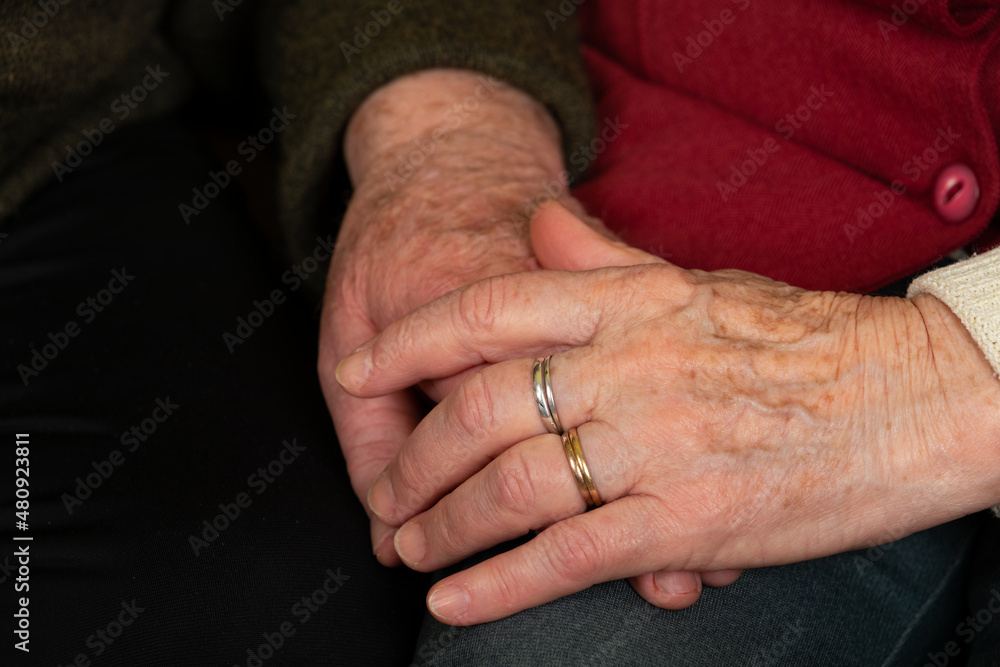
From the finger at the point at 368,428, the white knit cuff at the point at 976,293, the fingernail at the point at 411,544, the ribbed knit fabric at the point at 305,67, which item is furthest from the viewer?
the ribbed knit fabric at the point at 305,67

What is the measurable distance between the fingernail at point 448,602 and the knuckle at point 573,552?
0.29 feet

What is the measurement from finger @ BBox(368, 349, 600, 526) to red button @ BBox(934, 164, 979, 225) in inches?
16.7

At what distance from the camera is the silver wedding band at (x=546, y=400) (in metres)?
0.66

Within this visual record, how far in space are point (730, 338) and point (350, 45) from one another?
2.14ft

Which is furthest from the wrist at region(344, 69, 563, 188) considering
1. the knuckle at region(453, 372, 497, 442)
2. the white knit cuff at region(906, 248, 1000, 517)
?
the white knit cuff at region(906, 248, 1000, 517)

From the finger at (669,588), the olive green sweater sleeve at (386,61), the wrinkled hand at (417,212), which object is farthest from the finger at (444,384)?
the olive green sweater sleeve at (386,61)

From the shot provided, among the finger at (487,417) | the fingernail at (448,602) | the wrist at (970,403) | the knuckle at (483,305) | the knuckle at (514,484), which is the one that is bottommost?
the wrist at (970,403)

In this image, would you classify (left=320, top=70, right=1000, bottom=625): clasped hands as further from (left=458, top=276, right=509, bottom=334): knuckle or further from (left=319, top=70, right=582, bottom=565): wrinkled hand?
(left=319, top=70, right=582, bottom=565): wrinkled hand

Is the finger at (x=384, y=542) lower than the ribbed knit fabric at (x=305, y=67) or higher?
lower

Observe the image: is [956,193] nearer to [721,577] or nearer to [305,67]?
[721,577]

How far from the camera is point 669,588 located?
668 millimetres

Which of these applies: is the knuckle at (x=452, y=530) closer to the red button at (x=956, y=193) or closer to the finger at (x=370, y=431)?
the finger at (x=370, y=431)

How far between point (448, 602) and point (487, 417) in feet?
0.55

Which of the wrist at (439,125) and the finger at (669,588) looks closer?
the finger at (669,588)
